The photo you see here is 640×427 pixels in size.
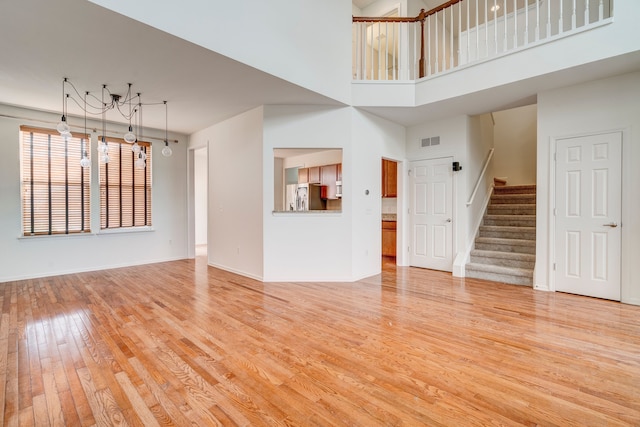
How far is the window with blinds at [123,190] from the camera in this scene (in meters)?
5.79

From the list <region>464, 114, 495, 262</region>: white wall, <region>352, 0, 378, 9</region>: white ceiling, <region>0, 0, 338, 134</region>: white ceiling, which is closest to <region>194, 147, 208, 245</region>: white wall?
<region>0, 0, 338, 134</region>: white ceiling

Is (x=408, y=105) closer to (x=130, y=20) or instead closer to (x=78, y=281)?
(x=130, y=20)

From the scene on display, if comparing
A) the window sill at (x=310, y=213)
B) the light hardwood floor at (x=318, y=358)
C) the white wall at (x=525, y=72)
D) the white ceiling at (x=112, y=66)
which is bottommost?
the light hardwood floor at (x=318, y=358)

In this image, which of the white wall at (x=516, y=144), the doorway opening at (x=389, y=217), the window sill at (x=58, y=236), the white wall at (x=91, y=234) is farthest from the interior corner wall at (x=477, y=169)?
the window sill at (x=58, y=236)

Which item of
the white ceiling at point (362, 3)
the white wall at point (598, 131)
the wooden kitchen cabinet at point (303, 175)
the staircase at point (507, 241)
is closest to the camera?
the white wall at point (598, 131)

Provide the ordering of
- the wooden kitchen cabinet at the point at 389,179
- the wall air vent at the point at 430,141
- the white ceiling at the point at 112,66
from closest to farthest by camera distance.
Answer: the white ceiling at the point at 112,66, the wall air vent at the point at 430,141, the wooden kitchen cabinet at the point at 389,179

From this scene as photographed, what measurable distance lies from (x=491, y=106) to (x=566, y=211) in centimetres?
196

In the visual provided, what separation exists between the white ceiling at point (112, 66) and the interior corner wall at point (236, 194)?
0.45 m

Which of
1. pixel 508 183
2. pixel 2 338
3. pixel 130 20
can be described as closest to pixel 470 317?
pixel 130 20

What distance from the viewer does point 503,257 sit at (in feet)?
16.3

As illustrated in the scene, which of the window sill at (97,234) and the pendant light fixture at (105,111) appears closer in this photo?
the pendant light fixture at (105,111)

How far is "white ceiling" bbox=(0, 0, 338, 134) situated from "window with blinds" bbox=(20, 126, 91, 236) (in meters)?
0.61

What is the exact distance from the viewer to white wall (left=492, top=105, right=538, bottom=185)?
23.3 feet

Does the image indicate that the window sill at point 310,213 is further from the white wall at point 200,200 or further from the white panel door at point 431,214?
the white wall at point 200,200
